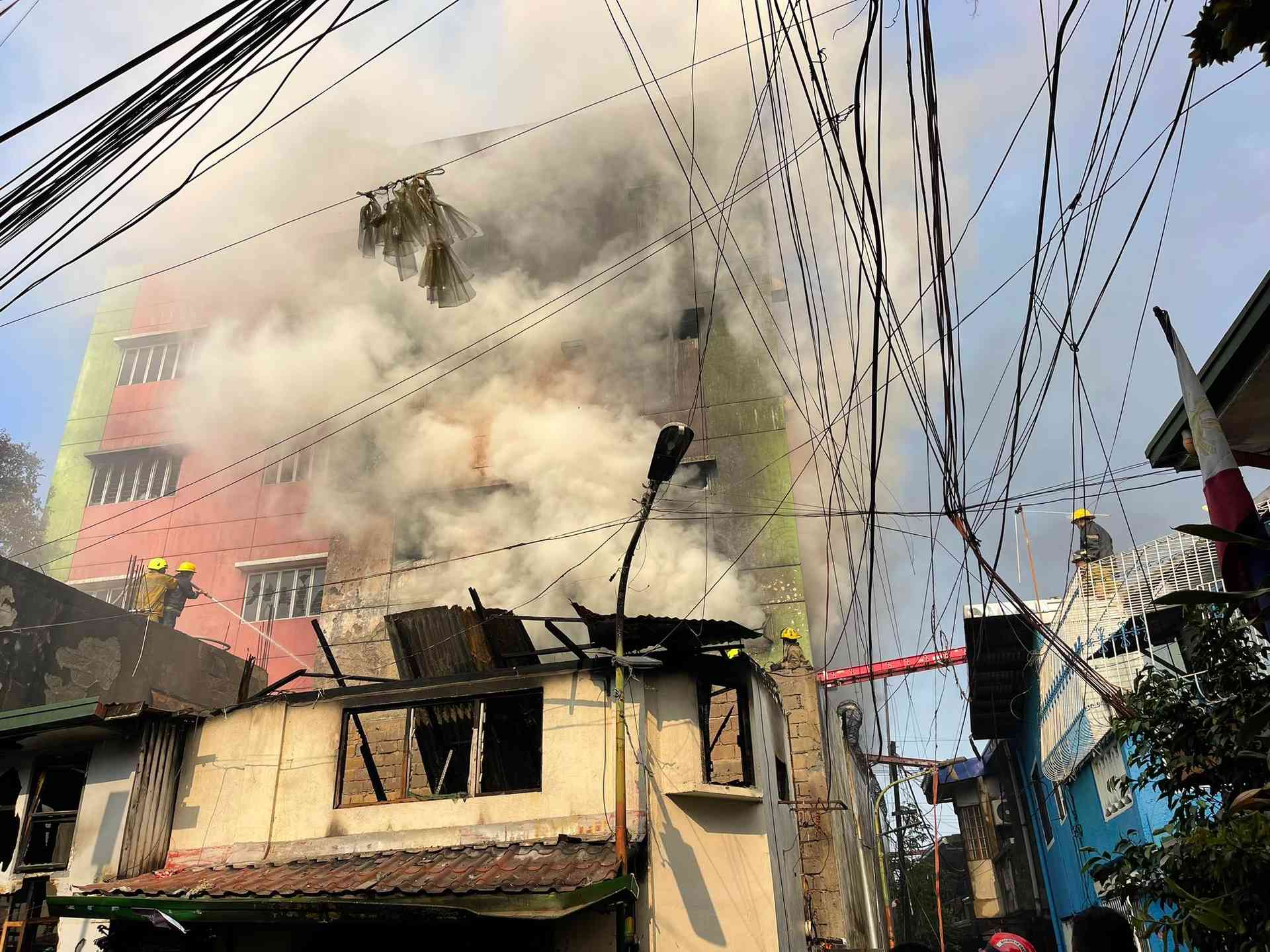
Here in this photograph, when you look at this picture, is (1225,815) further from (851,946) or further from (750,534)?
(750,534)

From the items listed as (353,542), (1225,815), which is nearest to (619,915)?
(1225,815)

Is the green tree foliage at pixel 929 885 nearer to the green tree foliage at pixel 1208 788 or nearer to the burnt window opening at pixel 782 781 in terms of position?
the burnt window opening at pixel 782 781

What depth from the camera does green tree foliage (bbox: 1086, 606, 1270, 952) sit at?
11.6ft

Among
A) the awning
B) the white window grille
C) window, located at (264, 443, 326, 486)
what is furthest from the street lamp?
window, located at (264, 443, 326, 486)

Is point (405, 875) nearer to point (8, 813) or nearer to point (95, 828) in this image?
point (95, 828)

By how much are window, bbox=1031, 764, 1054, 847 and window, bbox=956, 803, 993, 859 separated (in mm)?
9752

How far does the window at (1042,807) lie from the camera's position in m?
18.9

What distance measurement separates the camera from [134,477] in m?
28.5

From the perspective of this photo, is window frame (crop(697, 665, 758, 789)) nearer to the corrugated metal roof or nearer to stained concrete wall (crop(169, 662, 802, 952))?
stained concrete wall (crop(169, 662, 802, 952))

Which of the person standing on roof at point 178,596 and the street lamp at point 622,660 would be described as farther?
the person standing on roof at point 178,596

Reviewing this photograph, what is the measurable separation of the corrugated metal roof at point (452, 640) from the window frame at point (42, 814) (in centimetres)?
403

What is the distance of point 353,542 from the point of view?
81.2ft

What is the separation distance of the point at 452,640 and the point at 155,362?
23.6m

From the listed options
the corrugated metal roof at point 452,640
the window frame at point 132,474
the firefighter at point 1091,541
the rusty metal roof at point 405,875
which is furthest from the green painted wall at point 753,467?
the window frame at point 132,474
